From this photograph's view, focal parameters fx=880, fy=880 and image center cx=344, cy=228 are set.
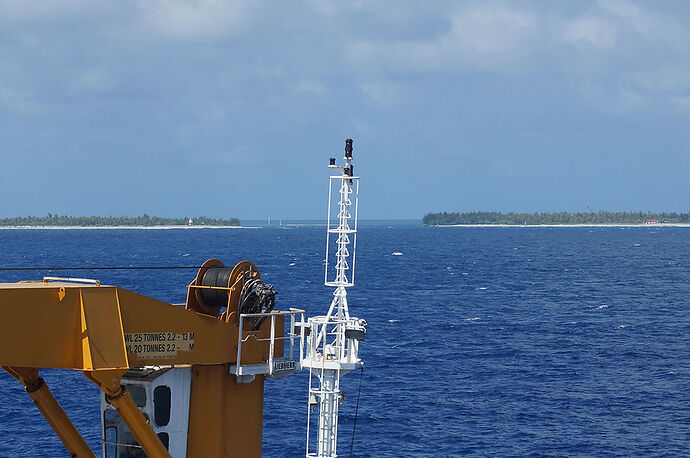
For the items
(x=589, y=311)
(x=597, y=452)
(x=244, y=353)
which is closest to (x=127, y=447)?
(x=244, y=353)

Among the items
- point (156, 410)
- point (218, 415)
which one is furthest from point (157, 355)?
point (218, 415)

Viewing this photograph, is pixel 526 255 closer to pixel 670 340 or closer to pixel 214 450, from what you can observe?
pixel 670 340

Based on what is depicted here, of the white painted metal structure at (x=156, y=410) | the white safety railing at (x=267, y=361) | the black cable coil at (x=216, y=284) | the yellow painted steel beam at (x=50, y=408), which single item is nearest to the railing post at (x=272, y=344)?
the white safety railing at (x=267, y=361)

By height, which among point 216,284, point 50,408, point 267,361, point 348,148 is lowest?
point 50,408

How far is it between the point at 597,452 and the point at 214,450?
26.2 meters

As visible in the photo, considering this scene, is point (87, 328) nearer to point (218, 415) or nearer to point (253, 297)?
point (253, 297)

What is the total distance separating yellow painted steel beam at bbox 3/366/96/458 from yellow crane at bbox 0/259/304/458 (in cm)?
2

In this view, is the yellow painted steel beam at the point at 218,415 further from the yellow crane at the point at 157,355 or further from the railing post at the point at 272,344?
the railing post at the point at 272,344

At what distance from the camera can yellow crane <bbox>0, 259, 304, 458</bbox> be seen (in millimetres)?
15445

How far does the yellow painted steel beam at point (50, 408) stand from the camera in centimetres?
1681

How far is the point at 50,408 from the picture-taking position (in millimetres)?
17344

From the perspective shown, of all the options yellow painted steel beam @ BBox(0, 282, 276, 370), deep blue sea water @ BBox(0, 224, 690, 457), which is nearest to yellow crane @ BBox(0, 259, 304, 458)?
yellow painted steel beam @ BBox(0, 282, 276, 370)

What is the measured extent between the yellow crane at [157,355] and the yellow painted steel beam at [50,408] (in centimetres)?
2

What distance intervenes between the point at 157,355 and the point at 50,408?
2.36 meters
